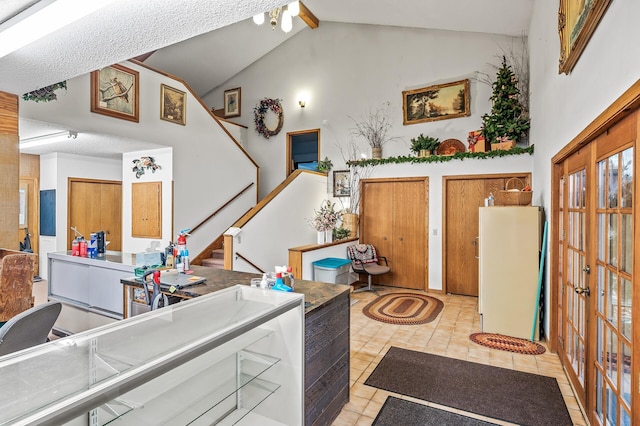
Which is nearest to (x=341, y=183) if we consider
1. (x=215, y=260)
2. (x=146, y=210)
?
(x=215, y=260)

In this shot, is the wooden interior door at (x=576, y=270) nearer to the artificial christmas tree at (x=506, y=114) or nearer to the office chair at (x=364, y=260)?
the artificial christmas tree at (x=506, y=114)

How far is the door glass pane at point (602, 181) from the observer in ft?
6.41

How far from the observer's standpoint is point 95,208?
670 cm

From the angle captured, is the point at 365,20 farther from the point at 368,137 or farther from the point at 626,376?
the point at 626,376

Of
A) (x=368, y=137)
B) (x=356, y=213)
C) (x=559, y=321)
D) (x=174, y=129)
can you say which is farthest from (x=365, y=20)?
(x=559, y=321)

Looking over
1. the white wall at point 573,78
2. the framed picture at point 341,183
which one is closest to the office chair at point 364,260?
the framed picture at point 341,183

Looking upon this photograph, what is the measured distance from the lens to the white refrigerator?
3625mm

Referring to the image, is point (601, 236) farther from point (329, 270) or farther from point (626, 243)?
point (329, 270)

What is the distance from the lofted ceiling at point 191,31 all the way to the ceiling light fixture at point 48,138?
0.45 feet

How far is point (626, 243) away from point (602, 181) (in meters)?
0.53

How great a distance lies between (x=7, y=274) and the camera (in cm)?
240

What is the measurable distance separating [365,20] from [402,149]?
2.63 meters

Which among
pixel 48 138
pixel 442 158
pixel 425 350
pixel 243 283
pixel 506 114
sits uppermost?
pixel 506 114

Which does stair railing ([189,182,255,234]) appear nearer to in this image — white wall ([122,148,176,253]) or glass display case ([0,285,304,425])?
white wall ([122,148,176,253])
